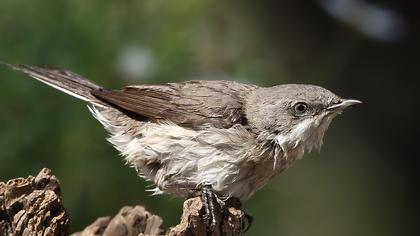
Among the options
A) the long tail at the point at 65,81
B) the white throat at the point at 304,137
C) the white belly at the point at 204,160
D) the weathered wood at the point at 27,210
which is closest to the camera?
the weathered wood at the point at 27,210

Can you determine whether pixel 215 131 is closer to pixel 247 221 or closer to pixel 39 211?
pixel 247 221

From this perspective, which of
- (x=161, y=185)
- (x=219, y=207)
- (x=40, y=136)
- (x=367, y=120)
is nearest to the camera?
(x=219, y=207)

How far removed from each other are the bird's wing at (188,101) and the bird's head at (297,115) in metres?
0.12

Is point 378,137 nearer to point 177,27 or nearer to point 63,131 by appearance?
point 177,27

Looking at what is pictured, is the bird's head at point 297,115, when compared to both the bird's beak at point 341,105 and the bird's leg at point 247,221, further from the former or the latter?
the bird's leg at point 247,221

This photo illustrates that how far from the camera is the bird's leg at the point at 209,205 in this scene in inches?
180

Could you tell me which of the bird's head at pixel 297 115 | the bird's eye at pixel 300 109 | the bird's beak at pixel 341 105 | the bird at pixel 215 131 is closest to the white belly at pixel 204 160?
the bird at pixel 215 131

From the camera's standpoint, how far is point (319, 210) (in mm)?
8203

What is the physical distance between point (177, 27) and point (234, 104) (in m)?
1.51

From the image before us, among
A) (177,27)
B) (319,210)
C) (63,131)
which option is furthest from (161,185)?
(319,210)

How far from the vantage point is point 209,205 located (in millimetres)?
4820

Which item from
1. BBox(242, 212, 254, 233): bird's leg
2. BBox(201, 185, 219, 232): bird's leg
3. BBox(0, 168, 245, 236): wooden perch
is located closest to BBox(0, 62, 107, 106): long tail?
BBox(201, 185, 219, 232): bird's leg

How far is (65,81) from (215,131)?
115cm

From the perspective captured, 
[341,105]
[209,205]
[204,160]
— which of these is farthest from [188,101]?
[341,105]
